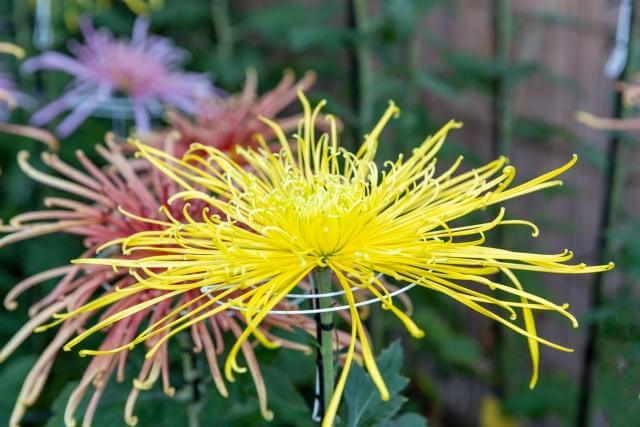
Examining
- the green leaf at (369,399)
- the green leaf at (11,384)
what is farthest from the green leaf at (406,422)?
the green leaf at (11,384)

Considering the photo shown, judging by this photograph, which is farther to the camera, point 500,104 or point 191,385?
point 500,104

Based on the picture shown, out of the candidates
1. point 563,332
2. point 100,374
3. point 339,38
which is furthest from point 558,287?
point 100,374

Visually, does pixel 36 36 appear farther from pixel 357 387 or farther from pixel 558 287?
pixel 558 287

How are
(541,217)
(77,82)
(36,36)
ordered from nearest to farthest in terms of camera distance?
(36,36) → (77,82) → (541,217)

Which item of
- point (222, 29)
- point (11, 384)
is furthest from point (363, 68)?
point (11, 384)

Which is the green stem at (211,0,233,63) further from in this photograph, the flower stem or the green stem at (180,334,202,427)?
the flower stem

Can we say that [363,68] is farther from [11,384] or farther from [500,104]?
[11,384]
